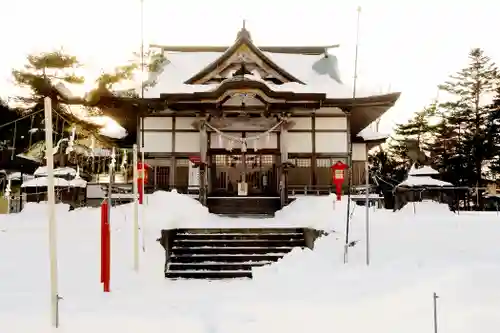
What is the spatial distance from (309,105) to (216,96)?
400 centimetres

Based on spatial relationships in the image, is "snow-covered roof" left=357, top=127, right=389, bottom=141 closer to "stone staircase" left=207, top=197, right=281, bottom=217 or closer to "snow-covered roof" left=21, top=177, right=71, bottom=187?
"stone staircase" left=207, top=197, right=281, bottom=217

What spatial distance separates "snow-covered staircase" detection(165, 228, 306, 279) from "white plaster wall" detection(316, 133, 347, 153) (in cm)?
734

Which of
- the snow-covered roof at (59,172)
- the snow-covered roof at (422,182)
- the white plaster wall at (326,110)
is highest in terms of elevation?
the white plaster wall at (326,110)

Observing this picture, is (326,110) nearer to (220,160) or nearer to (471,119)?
(220,160)

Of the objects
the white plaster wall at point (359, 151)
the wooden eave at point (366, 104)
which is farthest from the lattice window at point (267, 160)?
the white plaster wall at point (359, 151)

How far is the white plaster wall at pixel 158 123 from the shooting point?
21.5 m

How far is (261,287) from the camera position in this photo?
1034 cm

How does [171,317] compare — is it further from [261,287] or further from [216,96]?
[216,96]

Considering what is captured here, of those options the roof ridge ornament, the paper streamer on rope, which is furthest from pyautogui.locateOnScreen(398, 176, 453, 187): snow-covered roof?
the roof ridge ornament

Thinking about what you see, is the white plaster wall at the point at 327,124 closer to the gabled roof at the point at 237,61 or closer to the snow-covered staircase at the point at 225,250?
the gabled roof at the point at 237,61

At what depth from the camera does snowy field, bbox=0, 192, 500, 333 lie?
6.79m

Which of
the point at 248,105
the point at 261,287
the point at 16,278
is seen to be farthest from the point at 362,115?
the point at 16,278

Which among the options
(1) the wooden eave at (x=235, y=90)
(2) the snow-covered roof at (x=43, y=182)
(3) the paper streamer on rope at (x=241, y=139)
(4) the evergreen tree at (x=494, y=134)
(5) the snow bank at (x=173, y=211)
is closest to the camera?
(5) the snow bank at (x=173, y=211)

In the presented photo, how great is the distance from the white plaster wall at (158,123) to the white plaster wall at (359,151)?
9390 millimetres
